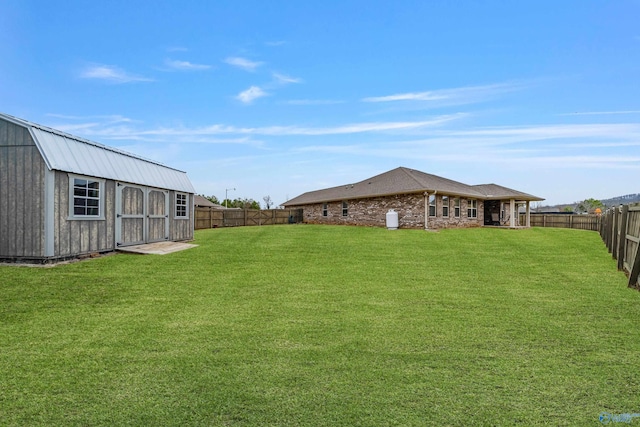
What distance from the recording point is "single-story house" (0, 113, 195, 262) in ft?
34.4

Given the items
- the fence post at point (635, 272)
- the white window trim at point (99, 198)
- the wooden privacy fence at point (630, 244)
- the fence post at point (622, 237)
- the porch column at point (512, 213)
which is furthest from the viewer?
the porch column at point (512, 213)

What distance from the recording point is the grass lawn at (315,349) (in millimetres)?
3096

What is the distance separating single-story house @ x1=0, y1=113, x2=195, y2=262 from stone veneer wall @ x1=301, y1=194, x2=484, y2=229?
17.4 m

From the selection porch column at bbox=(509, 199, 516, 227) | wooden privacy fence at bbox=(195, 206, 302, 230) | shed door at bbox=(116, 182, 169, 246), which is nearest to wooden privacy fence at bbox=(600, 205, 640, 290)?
shed door at bbox=(116, 182, 169, 246)

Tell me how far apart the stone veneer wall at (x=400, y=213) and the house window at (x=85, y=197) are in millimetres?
18967

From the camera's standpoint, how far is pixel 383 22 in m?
15.5

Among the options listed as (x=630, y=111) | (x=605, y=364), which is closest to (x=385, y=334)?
(x=605, y=364)

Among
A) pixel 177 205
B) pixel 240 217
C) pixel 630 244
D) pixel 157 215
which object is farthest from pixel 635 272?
pixel 240 217

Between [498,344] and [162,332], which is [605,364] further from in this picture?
[162,332]

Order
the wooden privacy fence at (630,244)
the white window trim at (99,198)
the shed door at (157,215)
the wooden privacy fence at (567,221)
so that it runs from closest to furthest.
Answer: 1. the wooden privacy fence at (630,244)
2. the white window trim at (99,198)
3. the shed door at (157,215)
4. the wooden privacy fence at (567,221)

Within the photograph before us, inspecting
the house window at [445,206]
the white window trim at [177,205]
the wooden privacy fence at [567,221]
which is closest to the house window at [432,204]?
the house window at [445,206]

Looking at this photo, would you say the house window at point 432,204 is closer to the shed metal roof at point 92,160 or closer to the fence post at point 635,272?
the shed metal roof at point 92,160

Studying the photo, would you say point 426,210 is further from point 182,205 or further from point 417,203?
point 182,205

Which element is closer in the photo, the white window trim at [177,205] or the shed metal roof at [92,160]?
the shed metal roof at [92,160]
